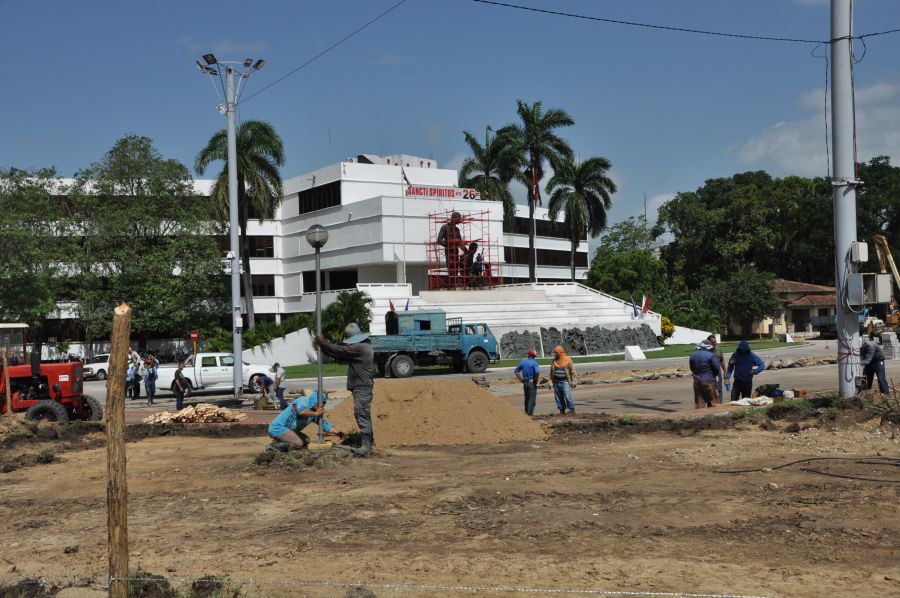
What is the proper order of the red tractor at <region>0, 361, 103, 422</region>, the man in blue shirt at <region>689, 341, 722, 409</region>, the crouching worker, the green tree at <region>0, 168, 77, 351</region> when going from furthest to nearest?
the green tree at <region>0, 168, 77, 351</region> → the red tractor at <region>0, 361, 103, 422</region> → the man in blue shirt at <region>689, 341, 722, 409</region> → the crouching worker

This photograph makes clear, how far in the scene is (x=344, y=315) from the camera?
44.7 meters

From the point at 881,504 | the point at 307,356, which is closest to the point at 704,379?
the point at 881,504

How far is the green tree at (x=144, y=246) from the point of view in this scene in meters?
53.0

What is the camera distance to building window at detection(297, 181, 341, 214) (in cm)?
6297

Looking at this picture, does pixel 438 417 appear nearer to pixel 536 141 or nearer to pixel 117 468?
pixel 117 468

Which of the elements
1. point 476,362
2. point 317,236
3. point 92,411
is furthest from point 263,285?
point 317,236

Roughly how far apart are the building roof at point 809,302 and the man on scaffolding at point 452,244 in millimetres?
32337

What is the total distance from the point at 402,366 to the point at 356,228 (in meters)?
26.4

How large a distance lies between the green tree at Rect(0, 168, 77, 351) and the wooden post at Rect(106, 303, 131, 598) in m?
44.2

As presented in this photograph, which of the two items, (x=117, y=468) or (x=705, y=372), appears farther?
(x=705, y=372)

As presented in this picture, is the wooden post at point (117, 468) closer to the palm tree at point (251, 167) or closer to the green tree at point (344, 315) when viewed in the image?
the green tree at point (344, 315)

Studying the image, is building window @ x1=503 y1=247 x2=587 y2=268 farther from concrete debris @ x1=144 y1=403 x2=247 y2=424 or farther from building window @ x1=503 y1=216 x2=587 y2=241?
concrete debris @ x1=144 y1=403 x2=247 y2=424

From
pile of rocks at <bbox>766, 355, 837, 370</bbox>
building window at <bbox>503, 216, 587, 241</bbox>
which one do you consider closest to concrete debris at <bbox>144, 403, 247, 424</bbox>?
pile of rocks at <bbox>766, 355, 837, 370</bbox>

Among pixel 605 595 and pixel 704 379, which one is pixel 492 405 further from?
pixel 605 595
